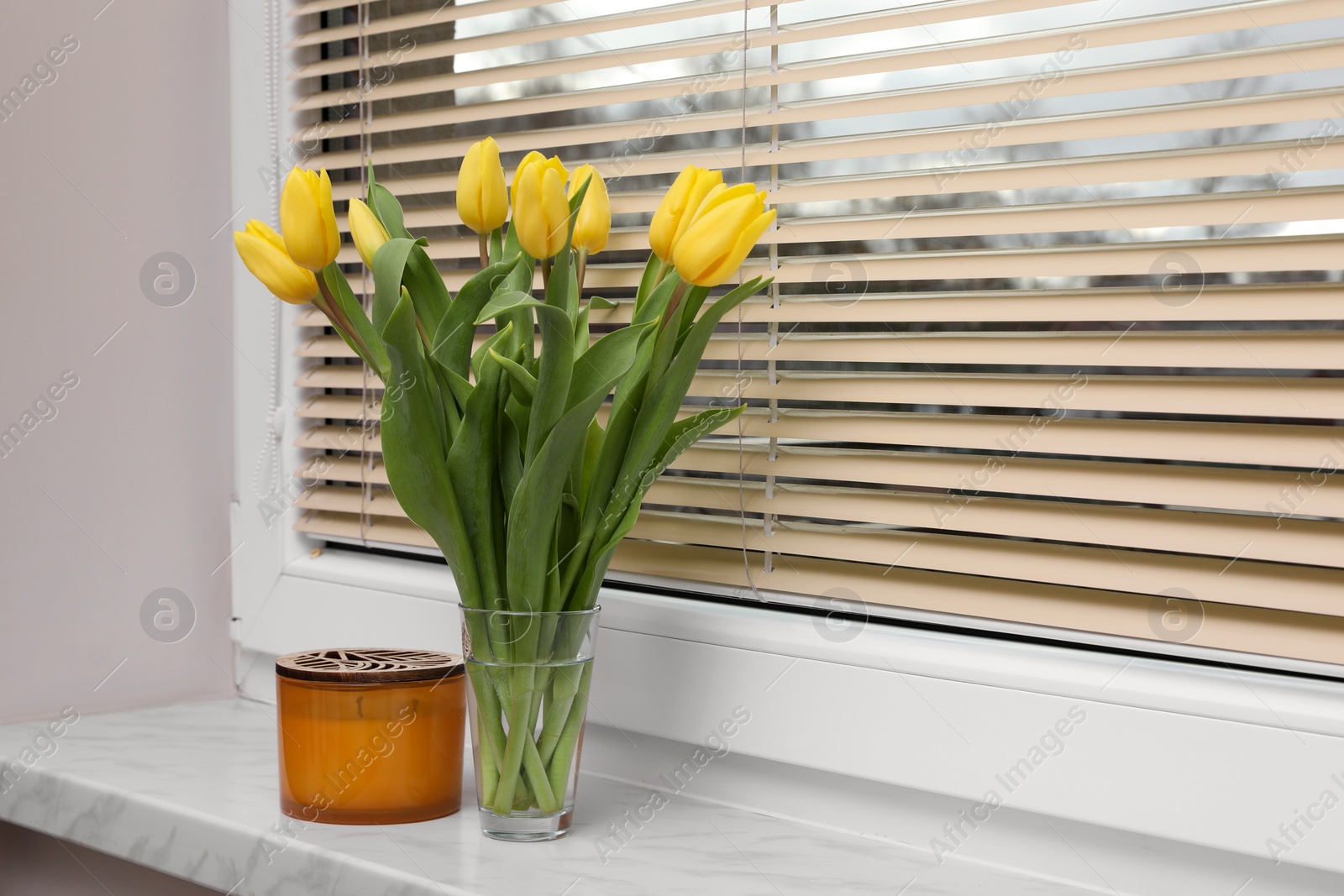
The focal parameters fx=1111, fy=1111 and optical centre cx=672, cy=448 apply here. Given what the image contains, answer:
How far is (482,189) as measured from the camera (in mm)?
730

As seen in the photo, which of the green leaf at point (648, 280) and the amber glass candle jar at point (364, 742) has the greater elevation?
the green leaf at point (648, 280)

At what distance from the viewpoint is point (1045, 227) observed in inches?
25.6

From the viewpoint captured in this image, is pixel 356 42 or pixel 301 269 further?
pixel 356 42

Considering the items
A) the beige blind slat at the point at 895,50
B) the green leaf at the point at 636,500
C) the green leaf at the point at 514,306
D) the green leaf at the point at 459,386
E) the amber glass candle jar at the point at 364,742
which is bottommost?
the amber glass candle jar at the point at 364,742

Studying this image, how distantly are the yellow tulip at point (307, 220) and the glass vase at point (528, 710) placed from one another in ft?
0.78

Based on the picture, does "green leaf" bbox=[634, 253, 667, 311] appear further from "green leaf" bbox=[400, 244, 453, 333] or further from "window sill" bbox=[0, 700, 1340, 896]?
"window sill" bbox=[0, 700, 1340, 896]

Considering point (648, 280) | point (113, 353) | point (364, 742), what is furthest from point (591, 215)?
point (113, 353)

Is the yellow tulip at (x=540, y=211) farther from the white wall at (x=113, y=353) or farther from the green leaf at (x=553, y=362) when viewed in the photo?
the white wall at (x=113, y=353)

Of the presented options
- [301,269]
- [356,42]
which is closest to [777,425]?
[301,269]

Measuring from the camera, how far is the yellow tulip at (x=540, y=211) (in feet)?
2.11

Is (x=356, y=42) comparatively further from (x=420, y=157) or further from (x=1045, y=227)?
(x=1045, y=227)

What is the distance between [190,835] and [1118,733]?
60 cm

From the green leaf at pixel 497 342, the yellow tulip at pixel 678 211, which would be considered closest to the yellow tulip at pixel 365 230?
the green leaf at pixel 497 342

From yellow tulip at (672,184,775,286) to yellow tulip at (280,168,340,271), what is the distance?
0.71 feet
